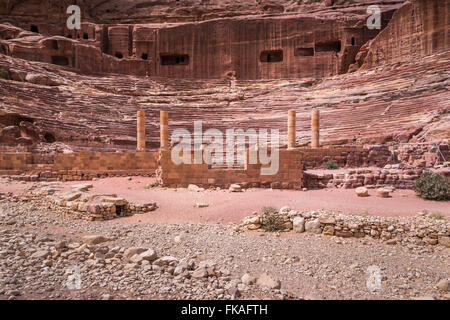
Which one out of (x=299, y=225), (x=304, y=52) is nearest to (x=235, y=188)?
(x=299, y=225)

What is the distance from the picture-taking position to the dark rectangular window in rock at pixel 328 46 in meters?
27.8

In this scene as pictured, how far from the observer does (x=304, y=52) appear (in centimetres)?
2812

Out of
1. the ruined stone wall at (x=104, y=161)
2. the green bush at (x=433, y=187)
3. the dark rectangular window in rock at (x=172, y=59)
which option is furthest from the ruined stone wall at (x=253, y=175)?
the dark rectangular window in rock at (x=172, y=59)

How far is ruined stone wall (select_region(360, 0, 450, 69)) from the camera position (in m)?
20.2

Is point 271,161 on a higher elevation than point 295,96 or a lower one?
lower

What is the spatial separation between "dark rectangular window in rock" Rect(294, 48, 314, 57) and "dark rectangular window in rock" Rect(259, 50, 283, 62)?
183 cm

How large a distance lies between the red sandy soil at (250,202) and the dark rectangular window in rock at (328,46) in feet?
74.3

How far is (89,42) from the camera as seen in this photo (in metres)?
28.5

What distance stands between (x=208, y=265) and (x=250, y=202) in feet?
A: 13.6

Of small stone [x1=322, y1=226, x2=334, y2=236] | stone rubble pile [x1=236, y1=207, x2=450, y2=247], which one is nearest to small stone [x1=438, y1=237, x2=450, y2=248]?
stone rubble pile [x1=236, y1=207, x2=450, y2=247]

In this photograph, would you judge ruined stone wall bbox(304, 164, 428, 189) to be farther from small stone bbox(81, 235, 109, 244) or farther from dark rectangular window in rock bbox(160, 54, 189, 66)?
dark rectangular window in rock bbox(160, 54, 189, 66)

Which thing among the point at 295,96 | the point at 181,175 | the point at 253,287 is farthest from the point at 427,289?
the point at 295,96

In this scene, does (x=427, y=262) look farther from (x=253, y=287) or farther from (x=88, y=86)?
(x=88, y=86)

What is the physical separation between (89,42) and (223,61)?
14.6 meters
